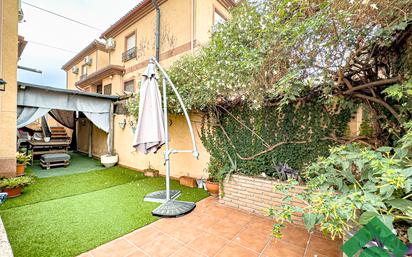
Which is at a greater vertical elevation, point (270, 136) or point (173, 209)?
point (270, 136)

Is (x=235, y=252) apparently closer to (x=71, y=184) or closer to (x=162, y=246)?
(x=162, y=246)

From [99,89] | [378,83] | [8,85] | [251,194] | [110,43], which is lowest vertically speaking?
[251,194]

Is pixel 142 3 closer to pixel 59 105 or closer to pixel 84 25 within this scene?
pixel 84 25

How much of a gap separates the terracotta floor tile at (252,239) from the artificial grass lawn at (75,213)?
1561mm

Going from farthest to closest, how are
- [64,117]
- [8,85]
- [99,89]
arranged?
[99,89] → [64,117] → [8,85]

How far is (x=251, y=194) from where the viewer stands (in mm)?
3633

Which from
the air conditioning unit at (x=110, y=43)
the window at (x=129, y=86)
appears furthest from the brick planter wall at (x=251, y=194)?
the air conditioning unit at (x=110, y=43)

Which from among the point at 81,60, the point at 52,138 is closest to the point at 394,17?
the point at 52,138

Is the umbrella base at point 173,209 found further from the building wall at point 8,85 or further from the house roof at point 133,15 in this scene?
the house roof at point 133,15

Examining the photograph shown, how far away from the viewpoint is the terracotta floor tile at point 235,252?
7.70ft

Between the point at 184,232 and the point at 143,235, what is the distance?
63cm

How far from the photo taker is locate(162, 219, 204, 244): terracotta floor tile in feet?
8.86

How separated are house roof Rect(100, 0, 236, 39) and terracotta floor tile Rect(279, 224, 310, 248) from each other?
8523mm

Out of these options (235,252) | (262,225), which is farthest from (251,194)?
(235,252)
